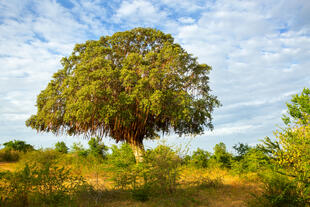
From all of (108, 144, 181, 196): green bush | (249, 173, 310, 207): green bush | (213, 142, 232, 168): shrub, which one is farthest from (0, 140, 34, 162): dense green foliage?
(249, 173, 310, 207): green bush

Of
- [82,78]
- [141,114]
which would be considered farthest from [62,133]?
[141,114]

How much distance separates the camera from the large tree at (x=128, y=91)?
15.7 metres

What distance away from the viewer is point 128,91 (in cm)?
1675

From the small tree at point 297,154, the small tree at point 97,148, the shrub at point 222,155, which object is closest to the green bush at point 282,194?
the small tree at point 297,154

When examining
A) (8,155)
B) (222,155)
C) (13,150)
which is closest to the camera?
(222,155)

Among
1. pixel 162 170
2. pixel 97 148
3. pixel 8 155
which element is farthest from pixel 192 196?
pixel 8 155

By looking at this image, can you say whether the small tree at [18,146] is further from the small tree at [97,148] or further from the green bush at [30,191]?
the green bush at [30,191]

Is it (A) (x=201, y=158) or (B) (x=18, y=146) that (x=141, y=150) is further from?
(B) (x=18, y=146)

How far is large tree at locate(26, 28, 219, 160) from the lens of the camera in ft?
51.4

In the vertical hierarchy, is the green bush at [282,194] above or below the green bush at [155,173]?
below

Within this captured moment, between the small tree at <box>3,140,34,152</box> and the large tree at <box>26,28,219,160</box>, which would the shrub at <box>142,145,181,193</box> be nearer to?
the large tree at <box>26,28,219,160</box>

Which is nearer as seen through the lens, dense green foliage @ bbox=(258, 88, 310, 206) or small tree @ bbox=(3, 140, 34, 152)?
dense green foliage @ bbox=(258, 88, 310, 206)

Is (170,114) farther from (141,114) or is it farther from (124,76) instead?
(124,76)

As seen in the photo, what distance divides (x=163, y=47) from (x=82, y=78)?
6.36 metres
